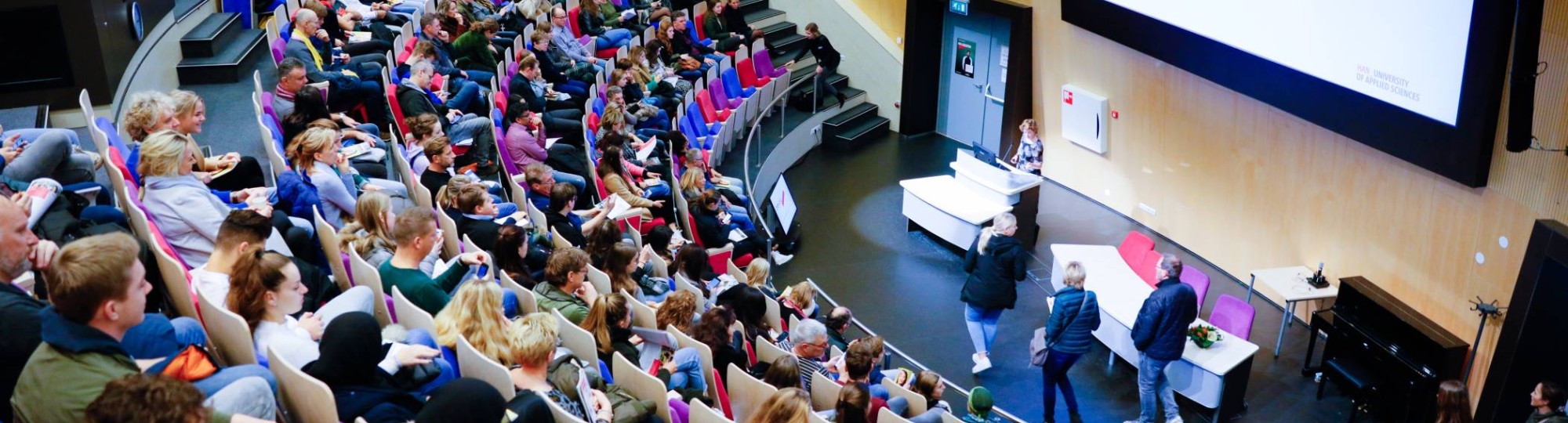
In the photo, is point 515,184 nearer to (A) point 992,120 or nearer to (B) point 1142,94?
(B) point 1142,94

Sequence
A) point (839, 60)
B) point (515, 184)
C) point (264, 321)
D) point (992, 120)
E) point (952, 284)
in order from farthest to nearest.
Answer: point (839, 60) < point (992, 120) < point (952, 284) < point (515, 184) < point (264, 321)

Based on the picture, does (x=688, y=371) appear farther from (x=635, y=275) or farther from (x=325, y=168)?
(x=325, y=168)

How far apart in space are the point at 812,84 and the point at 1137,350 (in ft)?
22.9

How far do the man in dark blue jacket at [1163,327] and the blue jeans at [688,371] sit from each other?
3133 mm

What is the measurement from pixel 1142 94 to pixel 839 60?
174 inches

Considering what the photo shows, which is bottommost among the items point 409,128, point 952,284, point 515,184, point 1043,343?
point 952,284

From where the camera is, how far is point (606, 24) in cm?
1223

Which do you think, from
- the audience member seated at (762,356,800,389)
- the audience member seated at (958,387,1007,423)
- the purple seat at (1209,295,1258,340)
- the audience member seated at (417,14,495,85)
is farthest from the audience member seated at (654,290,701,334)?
the purple seat at (1209,295,1258,340)

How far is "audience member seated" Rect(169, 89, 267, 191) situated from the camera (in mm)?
5520

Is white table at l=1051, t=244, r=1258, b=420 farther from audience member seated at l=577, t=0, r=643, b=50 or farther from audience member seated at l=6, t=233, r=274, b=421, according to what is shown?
audience member seated at l=6, t=233, r=274, b=421

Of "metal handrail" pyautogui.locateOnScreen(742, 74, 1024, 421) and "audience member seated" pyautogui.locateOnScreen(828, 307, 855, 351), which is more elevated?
"audience member seated" pyautogui.locateOnScreen(828, 307, 855, 351)

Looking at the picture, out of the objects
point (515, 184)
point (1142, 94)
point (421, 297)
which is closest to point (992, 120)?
point (1142, 94)

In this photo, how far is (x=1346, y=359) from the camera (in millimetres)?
7953

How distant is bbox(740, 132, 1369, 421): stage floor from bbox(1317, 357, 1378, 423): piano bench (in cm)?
17
